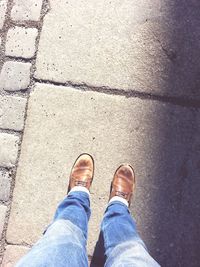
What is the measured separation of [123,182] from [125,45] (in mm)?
813

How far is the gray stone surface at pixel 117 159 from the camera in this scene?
2.35 metres

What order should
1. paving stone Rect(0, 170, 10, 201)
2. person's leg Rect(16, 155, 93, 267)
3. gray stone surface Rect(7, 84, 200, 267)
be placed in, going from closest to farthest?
person's leg Rect(16, 155, 93, 267)
gray stone surface Rect(7, 84, 200, 267)
paving stone Rect(0, 170, 10, 201)

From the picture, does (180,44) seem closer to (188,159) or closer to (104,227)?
(188,159)

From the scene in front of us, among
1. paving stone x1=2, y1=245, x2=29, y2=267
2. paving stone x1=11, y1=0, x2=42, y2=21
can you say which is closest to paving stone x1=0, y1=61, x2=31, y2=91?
paving stone x1=11, y1=0, x2=42, y2=21

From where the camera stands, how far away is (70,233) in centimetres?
208

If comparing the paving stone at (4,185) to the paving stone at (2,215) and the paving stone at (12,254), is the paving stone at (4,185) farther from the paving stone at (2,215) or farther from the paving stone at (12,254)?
the paving stone at (12,254)

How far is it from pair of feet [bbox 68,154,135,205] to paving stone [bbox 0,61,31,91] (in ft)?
1.87

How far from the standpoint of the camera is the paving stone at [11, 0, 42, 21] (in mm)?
2537

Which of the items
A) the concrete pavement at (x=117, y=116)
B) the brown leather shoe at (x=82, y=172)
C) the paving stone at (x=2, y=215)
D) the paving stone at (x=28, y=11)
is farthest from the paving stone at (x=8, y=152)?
the paving stone at (x=28, y=11)

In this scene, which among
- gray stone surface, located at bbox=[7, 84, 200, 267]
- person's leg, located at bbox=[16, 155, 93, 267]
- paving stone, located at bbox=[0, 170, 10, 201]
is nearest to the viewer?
person's leg, located at bbox=[16, 155, 93, 267]

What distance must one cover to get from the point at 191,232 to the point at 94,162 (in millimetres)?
680

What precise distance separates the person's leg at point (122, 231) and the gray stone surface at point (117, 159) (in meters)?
0.06

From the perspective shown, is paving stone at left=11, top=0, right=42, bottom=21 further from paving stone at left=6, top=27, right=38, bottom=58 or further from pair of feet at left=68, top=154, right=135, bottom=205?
pair of feet at left=68, top=154, right=135, bottom=205

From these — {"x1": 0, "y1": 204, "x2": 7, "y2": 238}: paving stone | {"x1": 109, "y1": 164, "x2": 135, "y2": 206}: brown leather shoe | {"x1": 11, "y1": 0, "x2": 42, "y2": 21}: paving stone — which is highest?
{"x1": 11, "y1": 0, "x2": 42, "y2": 21}: paving stone
